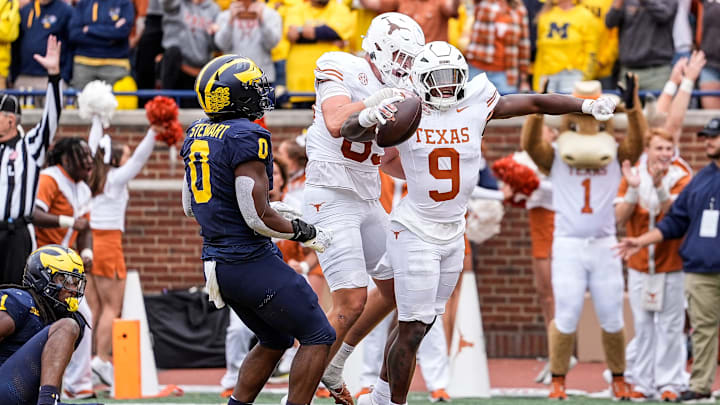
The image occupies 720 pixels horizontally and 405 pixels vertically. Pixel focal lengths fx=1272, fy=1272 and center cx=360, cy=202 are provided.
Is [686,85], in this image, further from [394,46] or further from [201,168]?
[201,168]

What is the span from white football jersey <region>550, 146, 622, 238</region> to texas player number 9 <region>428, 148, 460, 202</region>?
3.01m

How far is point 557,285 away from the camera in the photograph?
10.1m

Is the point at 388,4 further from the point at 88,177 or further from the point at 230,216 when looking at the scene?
the point at 230,216

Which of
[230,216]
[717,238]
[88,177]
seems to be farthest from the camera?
[88,177]

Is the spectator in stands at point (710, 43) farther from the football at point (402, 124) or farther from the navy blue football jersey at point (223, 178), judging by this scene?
the navy blue football jersey at point (223, 178)

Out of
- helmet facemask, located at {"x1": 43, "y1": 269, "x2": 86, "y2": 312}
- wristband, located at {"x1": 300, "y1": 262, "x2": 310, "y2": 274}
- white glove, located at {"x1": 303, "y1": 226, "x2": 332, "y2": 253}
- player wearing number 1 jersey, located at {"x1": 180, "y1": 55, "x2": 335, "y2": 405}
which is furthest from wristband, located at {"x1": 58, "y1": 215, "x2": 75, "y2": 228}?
white glove, located at {"x1": 303, "y1": 226, "x2": 332, "y2": 253}

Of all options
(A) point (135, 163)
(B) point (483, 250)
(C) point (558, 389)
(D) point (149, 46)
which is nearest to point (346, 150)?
(C) point (558, 389)

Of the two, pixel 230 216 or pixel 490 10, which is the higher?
pixel 490 10

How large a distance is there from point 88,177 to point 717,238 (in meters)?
5.20

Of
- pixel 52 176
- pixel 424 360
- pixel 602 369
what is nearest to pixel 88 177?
pixel 52 176

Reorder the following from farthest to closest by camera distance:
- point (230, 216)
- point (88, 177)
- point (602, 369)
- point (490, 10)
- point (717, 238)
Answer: point (490, 10) → point (602, 369) → point (88, 177) → point (717, 238) → point (230, 216)

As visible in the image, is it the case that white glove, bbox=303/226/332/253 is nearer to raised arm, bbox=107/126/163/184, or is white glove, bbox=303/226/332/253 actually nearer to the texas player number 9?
the texas player number 9

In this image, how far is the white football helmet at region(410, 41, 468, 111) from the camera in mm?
7242

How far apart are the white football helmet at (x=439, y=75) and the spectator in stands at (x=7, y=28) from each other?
282 inches
